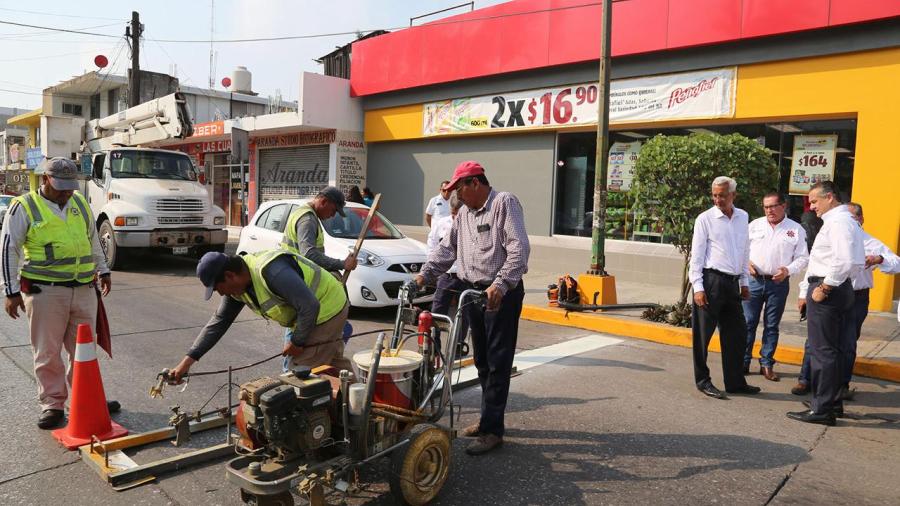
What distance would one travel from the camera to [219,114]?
1145 inches

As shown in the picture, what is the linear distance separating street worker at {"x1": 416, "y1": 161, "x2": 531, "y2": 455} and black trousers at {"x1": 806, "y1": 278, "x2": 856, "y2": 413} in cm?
249

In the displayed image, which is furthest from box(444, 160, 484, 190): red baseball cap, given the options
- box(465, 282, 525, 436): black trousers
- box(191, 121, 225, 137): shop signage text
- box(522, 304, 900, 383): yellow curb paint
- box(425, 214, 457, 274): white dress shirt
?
box(191, 121, 225, 137): shop signage text

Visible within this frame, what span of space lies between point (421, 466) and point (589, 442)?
148 cm

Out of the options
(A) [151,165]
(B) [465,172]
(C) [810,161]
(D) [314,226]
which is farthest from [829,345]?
(A) [151,165]

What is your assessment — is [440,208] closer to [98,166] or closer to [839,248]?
[839,248]

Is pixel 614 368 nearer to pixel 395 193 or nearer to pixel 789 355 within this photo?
pixel 789 355

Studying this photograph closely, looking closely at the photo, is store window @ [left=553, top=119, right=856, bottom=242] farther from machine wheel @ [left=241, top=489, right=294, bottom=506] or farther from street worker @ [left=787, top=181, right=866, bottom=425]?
machine wheel @ [left=241, top=489, right=294, bottom=506]

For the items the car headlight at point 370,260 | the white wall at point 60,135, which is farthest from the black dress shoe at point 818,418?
the white wall at point 60,135

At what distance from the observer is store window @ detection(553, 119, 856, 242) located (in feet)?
31.9

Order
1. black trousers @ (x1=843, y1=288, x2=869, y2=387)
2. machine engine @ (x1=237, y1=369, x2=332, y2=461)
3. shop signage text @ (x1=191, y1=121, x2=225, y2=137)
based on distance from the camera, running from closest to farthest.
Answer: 1. machine engine @ (x1=237, y1=369, x2=332, y2=461)
2. black trousers @ (x1=843, y1=288, x2=869, y2=387)
3. shop signage text @ (x1=191, y1=121, x2=225, y2=137)

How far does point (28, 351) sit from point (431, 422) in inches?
191

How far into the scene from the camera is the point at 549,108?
1279cm

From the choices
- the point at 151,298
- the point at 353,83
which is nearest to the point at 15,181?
the point at 353,83

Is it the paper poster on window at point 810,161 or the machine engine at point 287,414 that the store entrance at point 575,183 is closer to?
the paper poster on window at point 810,161
